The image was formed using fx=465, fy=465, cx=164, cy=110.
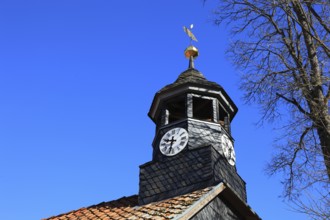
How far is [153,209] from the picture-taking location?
32.7 feet

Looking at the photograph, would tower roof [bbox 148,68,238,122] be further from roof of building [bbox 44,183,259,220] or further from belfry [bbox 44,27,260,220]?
roof of building [bbox 44,183,259,220]

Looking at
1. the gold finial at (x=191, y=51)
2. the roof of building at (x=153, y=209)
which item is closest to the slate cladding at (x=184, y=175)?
the roof of building at (x=153, y=209)

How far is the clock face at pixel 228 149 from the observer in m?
12.2

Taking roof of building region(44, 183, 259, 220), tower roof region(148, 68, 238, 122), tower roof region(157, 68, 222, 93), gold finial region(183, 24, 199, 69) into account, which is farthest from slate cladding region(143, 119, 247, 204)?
gold finial region(183, 24, 199, 69)

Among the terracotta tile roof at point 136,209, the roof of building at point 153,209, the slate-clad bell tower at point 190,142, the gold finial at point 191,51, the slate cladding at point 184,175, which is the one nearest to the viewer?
the roof of building at point 153,209

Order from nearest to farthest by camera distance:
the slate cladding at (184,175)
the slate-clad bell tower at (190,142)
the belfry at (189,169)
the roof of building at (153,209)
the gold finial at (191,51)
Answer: the roof of building at (153,209) → the belfry at (189,169) → the slate cladding at (184,175) → the slate-clad bell tower at (190,142) → the gold finial at (191,51)

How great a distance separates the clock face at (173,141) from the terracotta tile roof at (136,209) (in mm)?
1543

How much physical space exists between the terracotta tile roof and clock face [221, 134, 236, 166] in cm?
207

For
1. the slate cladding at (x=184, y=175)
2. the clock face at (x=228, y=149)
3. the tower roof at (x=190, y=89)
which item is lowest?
the slate cladding at (x=184, y=175)

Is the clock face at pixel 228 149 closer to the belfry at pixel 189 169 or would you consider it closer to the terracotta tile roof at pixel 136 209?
the belfry at pixel 189 169

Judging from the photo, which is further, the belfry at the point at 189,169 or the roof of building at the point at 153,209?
the belfry at the point at 189,169

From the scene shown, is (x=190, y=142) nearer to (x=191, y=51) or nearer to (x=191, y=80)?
(x=191, y=80)

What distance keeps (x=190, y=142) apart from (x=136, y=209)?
229 centimetres

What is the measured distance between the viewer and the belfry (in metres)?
10.0
